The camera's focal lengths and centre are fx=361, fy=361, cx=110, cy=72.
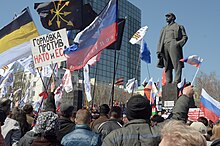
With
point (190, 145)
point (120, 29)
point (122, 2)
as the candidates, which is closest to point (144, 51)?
point (120, 29)

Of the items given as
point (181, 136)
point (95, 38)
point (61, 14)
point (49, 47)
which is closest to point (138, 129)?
point (181, 136)

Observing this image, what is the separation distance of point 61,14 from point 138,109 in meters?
7.53

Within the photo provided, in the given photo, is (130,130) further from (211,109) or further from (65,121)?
(211,109)

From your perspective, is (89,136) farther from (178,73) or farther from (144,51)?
(144,51)

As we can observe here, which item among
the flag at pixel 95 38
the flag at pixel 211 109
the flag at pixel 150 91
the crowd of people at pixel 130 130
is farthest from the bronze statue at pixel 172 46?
the flag at pixel 150 91

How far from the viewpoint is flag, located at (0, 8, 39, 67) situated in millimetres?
9727

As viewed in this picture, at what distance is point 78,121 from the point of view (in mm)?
4438

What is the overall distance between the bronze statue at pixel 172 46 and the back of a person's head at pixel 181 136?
835 centimetres

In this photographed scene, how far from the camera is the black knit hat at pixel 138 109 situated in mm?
3639

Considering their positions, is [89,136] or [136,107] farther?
[89,136]

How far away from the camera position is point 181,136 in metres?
2.00

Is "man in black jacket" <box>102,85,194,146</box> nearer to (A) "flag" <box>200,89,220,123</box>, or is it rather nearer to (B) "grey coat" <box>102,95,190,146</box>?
(B) "grey coat" <box>102,95,190,146</box>

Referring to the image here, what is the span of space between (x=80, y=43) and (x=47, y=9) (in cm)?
203

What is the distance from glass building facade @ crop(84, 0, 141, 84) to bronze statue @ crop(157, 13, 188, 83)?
8642cm
